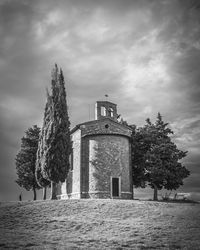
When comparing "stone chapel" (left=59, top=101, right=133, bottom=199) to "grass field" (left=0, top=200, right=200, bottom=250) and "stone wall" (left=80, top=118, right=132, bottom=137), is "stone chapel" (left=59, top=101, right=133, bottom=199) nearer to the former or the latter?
"stone wall" (left=80, top=118, right=132, bottom=137)

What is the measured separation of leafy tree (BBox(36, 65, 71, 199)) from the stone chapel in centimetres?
261

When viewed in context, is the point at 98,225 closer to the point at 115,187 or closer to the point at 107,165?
the point at 115,187

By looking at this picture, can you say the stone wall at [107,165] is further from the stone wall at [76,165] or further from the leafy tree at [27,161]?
the leafy tree at [27,161]

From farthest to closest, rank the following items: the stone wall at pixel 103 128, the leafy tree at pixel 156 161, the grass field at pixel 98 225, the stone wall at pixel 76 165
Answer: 1. the leafy tree at pixel 156 161
2. the stone wall at pixel 103 128
3. the stone wall at pixel 76 165
4. the grass field at pixel 98 225

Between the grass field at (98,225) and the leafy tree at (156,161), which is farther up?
the leafy tree at (156,161)

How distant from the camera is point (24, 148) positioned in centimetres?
3850

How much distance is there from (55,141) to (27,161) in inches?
397

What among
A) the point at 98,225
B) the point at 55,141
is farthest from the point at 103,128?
the point at 98,225

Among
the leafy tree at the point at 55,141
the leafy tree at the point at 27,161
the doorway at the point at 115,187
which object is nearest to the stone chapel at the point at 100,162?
the doorway at the point at 115,187

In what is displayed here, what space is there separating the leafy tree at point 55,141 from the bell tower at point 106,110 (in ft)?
18.3

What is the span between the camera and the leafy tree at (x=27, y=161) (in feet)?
122

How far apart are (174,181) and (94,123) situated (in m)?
11.8

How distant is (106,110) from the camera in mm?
36688

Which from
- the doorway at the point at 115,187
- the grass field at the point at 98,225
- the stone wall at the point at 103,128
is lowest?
the grass field at the point at 98,225
